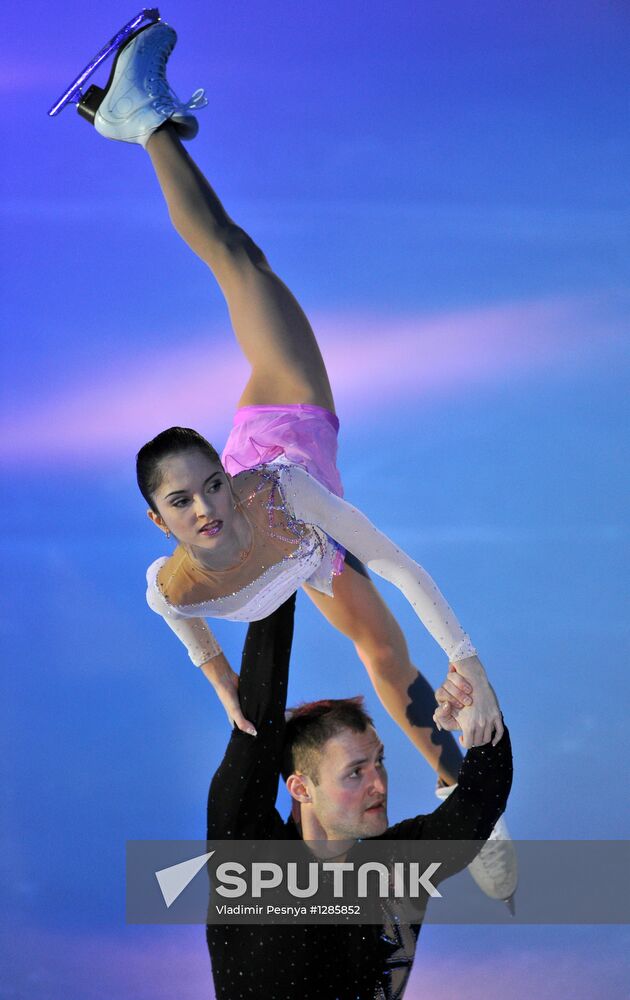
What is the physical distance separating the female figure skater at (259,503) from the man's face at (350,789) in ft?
0.63

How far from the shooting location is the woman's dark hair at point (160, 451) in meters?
Answer: 2.62

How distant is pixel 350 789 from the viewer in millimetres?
2588

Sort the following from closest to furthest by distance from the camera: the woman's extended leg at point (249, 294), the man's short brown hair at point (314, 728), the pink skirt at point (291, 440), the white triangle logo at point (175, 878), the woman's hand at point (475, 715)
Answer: the woman's hand at point (475, 715)
the man's short brown hair at point (314, 728)
the white triangle logo at point (175, 878)
the pink skirt at point (291, 440)
the woman's extended leg at point (249, 294)

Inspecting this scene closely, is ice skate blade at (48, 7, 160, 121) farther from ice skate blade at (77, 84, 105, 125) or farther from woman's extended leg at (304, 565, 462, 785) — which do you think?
woman's extended leg at (304, 565, 462, 785)

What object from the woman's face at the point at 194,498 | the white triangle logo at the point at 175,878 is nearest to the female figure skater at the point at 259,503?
the woman's face at the point at 194,498

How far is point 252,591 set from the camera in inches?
111

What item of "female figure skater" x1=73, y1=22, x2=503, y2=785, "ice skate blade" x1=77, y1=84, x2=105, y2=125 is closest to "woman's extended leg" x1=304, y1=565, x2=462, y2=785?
"female figure skater" x1=73, y1=22, x2=503, y2=785

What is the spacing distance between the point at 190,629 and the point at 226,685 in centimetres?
17

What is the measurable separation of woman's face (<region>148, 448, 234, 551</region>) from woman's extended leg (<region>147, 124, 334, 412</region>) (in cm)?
67

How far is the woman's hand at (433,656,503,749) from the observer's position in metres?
2.45

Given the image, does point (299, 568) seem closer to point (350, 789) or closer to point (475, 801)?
point (350, 789)

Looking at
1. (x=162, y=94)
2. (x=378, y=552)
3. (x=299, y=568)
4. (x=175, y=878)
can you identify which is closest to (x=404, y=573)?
(x=378, y=552)

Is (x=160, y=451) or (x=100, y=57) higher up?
(x=100, y=57)

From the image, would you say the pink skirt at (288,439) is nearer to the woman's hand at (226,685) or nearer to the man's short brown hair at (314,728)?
the woman's hand at (226,685)
